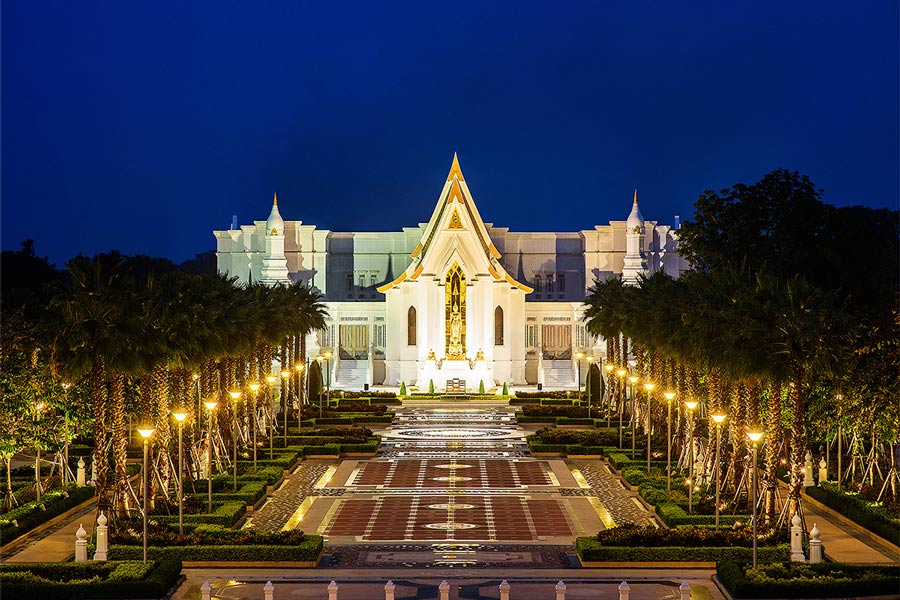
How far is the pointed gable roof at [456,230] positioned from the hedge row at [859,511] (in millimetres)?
46930

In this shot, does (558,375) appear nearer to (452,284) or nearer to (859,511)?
(452,284)

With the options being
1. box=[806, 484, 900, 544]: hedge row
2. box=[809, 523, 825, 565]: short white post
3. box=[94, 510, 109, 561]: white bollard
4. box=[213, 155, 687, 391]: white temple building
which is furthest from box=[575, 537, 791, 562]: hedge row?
box=[213, 155, 687, 391]: white temple building

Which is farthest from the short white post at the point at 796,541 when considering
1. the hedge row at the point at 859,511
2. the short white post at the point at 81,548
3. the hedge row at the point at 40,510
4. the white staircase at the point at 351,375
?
the white staircase at the point at 351,375

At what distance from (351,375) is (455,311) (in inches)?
356

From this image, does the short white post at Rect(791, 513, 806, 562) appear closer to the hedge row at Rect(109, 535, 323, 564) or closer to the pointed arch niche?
the hedge row at Rect(109, 535, 323, 564)

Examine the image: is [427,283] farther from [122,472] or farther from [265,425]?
[122,472]

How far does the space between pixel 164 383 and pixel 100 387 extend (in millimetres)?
3389

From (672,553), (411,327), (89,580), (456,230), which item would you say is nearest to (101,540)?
(89,580)

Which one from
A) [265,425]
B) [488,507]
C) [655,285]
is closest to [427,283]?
[265,425]

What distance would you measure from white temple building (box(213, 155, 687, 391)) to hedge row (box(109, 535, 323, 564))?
54.1 metres

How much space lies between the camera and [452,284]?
8338 cm

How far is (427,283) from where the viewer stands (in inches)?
3270

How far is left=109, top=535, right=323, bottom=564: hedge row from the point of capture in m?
27.0

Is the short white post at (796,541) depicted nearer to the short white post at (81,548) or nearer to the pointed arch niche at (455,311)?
the short white post at (81,548)
